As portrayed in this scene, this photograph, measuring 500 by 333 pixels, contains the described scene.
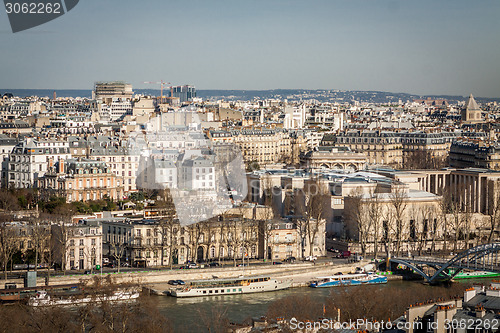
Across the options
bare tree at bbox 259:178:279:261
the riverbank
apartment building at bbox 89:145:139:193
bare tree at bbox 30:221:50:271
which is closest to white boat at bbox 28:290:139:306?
the riverbank

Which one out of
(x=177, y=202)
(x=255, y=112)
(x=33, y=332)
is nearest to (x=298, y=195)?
(x=177, y=202)

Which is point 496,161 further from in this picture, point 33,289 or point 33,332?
point 33,332

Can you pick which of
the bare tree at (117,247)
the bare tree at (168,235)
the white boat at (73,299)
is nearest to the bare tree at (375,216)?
the bare tree at (168,235)

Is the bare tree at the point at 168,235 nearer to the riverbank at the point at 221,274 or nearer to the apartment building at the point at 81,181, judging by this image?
the riverbank at the point at 221,274

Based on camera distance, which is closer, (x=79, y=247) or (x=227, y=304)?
(x=227, y=304)

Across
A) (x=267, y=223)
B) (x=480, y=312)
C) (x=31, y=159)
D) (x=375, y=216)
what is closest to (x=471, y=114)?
(x=31, y=159)

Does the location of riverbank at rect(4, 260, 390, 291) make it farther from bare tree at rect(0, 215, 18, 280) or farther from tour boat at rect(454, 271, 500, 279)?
tour boat at rect(454, 271, 500, 279)

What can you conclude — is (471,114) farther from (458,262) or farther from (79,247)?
(79,247)
